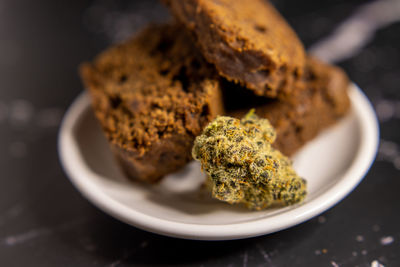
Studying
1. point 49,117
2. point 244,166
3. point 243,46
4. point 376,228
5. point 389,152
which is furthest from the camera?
point 49,117

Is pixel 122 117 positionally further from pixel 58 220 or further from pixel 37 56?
pixel 37 56

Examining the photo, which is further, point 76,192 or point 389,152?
point 389,152

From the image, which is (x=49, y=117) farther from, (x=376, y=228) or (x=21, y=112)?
(x=376, y=228)

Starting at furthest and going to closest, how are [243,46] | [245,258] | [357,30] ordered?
[357,30] < [245,258] < [243,46]

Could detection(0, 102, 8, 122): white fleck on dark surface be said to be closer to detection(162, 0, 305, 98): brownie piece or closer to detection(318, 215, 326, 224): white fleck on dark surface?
detection(162, 0, 305, 98): brownie piece

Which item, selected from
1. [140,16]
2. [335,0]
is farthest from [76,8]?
[335,0]

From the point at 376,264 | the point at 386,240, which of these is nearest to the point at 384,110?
the point at 386,240
